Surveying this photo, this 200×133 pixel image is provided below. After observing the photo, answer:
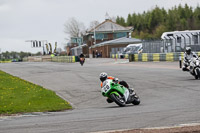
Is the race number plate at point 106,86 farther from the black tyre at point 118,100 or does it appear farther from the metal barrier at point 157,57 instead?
the metal barrier at point 157,57

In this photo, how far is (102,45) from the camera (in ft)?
306

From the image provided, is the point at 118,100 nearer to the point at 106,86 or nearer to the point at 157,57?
the point at 106,86

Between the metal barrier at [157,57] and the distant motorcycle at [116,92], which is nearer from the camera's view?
the distant motorcycle at [116,92]

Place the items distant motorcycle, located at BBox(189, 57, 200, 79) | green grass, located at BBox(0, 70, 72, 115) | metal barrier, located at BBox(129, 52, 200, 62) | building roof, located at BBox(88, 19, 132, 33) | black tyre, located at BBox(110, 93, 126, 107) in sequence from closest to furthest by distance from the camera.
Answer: black tyre, located at BBox(110, 93, 126, 107) < green grass, located at BBox(0, 70, 72, 115) < distant motorcycle, located at BBox(189, 57, 200, 79) < metal barrier, located at BBox(129, 52, 200, 62) < building roof, located at BBox(88, 19, 132, 33)

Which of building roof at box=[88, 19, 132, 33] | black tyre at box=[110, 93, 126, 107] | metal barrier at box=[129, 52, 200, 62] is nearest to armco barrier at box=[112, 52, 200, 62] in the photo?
metal barrier at box=[129, 52, 200, 62]

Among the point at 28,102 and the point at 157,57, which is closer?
the point at 28,102

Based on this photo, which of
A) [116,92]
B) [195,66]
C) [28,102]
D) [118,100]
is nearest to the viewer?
[118,100]

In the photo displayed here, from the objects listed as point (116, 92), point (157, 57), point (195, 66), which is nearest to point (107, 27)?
point (157, 57)

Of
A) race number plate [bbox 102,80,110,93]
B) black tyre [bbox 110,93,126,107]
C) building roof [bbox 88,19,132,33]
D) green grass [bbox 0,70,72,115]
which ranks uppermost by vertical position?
building roof [bbox 88,19,132,33]

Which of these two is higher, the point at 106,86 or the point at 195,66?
Answer: the point at 195,66

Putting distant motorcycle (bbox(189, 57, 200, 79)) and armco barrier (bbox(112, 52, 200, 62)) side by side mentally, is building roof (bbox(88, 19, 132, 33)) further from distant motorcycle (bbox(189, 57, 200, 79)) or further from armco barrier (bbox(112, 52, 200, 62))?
distant motorcycle (bbox(189, 57, 200, 79))

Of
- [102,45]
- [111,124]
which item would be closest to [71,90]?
[111,124]

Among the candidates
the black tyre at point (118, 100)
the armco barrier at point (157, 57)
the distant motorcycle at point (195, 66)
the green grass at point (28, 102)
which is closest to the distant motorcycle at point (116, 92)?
the black tyre at point (118, 100)

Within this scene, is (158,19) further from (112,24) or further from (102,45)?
(102,45)
